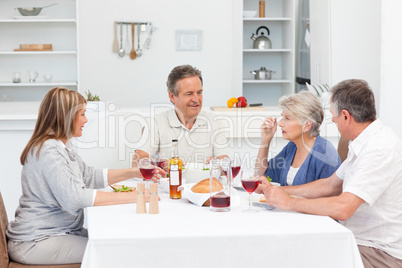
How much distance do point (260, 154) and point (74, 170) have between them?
1.01 m

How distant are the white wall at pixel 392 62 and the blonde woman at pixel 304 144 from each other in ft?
5.49

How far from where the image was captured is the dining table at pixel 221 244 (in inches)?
60.8

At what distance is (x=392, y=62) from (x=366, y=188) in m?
2.37

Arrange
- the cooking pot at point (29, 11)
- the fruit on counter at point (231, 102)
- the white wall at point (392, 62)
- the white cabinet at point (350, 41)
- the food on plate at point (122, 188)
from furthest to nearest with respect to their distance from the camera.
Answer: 1. the cooking pot at point (29, 11)
2. the white cabinet at point (350, 41)
3. the fruit on counter at point (231, 102)
4. the white wall at point (392, 62)
5. the food on plate at point (122, 188)

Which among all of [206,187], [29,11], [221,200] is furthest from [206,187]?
[29,11]

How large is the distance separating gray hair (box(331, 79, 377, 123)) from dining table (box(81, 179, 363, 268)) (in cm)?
46

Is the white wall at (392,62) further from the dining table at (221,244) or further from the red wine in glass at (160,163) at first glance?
the dining table at (221,244)

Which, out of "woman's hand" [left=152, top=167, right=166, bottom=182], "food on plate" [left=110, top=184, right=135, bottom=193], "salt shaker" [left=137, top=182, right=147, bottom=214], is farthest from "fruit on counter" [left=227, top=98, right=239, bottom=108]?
"salt shaker" [left=137, top=182, right=147, bottom=214]

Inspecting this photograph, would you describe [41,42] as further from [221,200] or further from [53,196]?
[221,200]

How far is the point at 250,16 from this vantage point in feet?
22.1

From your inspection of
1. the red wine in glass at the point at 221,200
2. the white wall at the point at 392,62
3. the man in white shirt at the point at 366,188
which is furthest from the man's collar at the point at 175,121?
the white wall at the point at 392,62

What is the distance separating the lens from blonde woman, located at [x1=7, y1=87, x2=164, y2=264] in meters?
1.97

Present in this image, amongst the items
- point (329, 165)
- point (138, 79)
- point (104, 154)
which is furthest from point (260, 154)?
point (138, 79)

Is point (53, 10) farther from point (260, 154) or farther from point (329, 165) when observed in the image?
point (329, 165)
